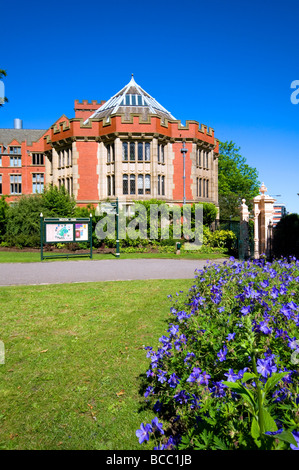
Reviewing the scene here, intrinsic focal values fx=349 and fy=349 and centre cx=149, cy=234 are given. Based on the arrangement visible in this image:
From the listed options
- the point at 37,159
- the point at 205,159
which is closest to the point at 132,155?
the point at 205,159

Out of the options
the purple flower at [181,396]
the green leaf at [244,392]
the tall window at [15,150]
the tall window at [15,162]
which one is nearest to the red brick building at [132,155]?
the tall window at [15,162]

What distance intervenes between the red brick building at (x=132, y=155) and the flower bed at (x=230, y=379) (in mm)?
23791

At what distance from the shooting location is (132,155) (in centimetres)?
2816

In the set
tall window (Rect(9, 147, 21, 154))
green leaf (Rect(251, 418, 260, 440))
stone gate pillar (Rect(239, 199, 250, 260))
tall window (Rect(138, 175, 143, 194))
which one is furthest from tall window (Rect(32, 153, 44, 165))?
green leaf (Rect(251, 418, 260, 440))

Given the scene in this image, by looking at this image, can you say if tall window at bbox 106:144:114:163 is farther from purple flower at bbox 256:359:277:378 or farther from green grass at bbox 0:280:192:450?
purple flower at bbox 256:359:277:378

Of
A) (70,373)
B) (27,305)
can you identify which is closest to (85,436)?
(70,373)

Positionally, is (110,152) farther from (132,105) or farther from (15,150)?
(15,150)

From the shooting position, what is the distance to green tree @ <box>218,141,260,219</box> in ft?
162

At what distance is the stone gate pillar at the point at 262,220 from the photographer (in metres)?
15.5

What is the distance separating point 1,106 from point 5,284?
7360mm

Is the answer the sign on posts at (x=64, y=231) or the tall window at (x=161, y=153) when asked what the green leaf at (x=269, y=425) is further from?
the tall window at (x=161, y=153)

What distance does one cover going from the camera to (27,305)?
748 centimetres

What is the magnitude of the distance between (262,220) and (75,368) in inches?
507
